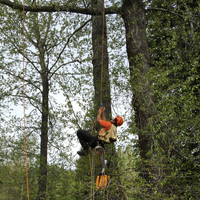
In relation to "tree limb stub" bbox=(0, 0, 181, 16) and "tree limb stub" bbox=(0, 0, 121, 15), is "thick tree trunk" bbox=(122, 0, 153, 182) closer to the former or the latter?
"tree limb stub" bbox=(0, 0, 181, 16)

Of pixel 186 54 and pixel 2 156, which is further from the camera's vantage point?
pixel 2 156

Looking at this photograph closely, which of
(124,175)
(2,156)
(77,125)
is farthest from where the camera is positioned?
(2,156)

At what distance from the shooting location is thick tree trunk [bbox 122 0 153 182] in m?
5.21

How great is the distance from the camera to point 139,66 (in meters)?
5.65

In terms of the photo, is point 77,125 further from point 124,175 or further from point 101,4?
point 101,4

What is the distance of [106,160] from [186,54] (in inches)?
175

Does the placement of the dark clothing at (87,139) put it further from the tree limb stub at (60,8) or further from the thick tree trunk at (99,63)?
the tree limb stub at (60,8)

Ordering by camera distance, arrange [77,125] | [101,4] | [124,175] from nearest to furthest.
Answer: [124,175] < [77,125] < [101,4]

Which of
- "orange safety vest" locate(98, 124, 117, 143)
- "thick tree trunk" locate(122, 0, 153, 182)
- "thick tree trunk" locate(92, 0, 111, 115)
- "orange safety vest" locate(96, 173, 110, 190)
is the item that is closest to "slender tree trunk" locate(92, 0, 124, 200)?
"thick tree trunk" locate(92, 0, 111, 115)

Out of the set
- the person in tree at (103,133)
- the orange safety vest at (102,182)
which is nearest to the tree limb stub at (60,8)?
the person in tree at (103,133)

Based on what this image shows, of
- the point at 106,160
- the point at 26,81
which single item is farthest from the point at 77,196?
the point at 26,81

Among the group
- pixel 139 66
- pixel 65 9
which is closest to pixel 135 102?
pixel 139 66

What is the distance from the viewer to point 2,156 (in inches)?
410

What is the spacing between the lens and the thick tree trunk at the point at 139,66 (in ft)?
17.1
